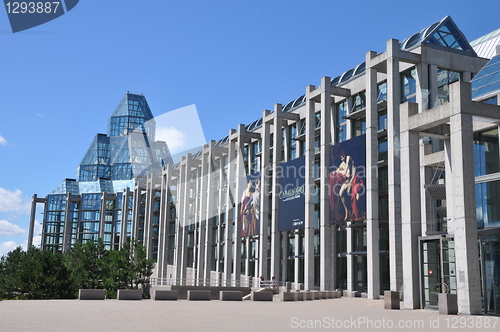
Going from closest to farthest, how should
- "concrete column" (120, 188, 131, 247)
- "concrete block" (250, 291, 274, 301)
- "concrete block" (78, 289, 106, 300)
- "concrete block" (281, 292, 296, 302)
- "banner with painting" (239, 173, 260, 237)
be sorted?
1. "concrete block" (78, 289, 106, 300)
2. "concrete block" (281, 292, 296, 302)
3. "concrete block" (250, 291, 274, 301)
4. "banner with painting" (239, 173, 260, 237)
5. "concrete column" (120, 188, 131, 247)

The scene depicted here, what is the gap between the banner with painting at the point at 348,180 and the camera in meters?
39.2

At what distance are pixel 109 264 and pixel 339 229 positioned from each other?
751 inches

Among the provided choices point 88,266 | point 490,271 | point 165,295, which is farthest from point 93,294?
point 88,266

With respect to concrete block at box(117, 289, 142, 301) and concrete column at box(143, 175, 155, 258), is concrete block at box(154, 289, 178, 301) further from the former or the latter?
concrete column at box(143, 175, 155, 258)

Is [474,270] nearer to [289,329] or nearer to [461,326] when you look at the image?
[461,326]

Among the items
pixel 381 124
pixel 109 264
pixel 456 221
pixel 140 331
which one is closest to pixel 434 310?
pixel 456 221

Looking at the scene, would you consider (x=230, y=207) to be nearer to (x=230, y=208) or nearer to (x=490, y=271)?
(x=230, y=208)

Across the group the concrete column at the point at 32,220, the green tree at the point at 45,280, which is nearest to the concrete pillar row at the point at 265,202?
the green tree at the point at 45,280

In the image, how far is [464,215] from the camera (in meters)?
21.5

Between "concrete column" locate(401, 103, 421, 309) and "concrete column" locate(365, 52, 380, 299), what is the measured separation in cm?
1165

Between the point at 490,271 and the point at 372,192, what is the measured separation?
1593 cm

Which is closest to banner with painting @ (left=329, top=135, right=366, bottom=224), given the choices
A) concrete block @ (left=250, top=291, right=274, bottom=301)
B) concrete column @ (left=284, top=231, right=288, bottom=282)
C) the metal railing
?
the metal railing

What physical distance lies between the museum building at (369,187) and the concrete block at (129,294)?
46.6ft

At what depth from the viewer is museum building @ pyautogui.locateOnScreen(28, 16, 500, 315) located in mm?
22594
